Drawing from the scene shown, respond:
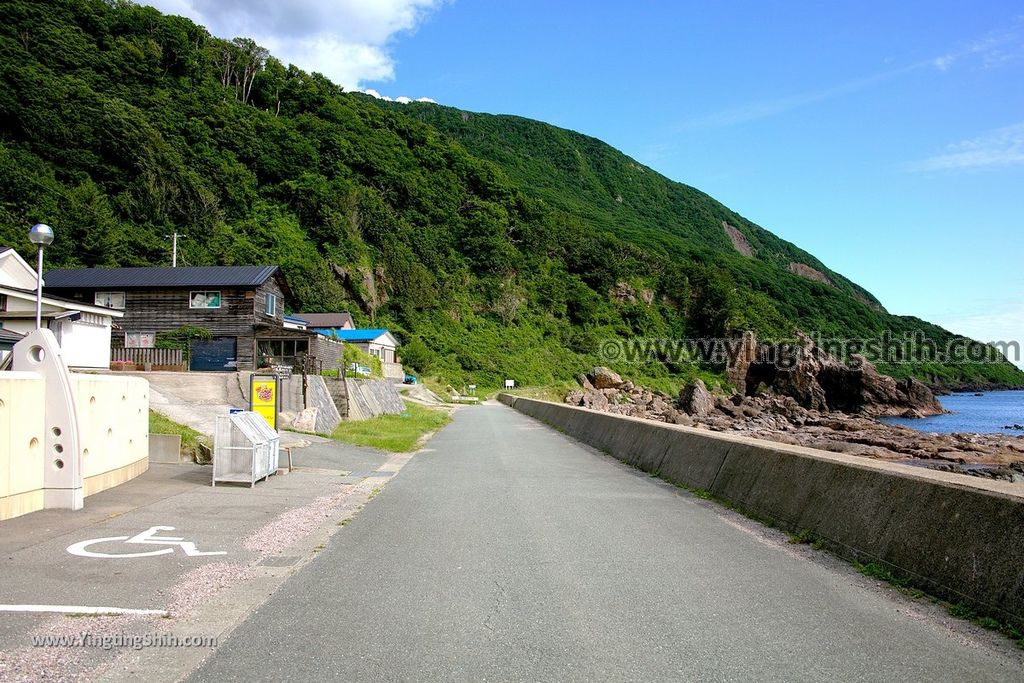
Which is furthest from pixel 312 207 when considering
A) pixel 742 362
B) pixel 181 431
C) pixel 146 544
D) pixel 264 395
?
pixel 146 544

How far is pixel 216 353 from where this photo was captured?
132 feet

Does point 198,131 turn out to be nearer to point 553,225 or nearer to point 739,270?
point 553,225

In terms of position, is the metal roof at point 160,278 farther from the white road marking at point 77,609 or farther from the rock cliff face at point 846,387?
the rock cliff face at point 846,387

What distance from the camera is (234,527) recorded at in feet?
28.0

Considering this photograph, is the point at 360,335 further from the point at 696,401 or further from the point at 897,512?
the point at 897,512

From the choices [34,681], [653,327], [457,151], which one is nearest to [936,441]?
[34,681]

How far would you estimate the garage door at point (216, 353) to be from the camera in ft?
132

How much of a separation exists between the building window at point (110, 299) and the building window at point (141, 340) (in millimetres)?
1801

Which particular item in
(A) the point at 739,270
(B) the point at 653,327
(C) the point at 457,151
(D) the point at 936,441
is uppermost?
(C) the point at 457,151

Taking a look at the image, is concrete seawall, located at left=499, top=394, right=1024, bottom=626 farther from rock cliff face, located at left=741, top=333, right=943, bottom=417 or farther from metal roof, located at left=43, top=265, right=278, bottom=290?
rock cliff face, located at left=741, top=333, right=943, bottom=417

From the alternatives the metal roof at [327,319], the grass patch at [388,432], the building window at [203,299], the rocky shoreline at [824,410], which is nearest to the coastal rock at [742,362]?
the rocky shoreline at [824,410]

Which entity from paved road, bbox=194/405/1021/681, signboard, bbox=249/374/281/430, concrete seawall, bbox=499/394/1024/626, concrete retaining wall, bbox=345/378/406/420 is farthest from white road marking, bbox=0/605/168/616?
concrete retaining wall, bbox=345/378/406/420

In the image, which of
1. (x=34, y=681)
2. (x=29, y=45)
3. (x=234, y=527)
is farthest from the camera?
(x=29, y=45)

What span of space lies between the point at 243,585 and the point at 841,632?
4701 mm
